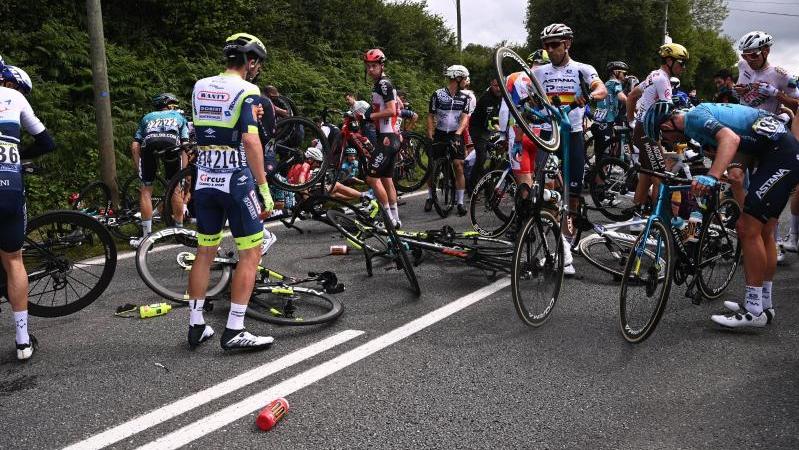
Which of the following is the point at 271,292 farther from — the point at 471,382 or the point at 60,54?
the point at 60,54

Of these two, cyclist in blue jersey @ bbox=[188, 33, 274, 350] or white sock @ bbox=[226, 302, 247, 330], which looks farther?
white sock @ bbox=[226, 302, 247, 330]

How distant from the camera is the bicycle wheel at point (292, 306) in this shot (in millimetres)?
4887

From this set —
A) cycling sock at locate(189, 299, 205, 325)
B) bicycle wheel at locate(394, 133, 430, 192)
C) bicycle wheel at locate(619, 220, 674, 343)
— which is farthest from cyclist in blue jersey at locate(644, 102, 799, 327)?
bicycle wheel at locate(394, 133, 430, 192)

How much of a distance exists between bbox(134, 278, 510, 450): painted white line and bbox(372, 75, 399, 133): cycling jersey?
3379mm

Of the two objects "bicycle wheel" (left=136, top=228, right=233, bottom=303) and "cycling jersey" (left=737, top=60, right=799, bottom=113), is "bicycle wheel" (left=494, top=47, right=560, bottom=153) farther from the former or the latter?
"cycling jersey" (left=737, top=60, right=799, bottom=113)

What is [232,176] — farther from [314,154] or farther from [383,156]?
[314,154]

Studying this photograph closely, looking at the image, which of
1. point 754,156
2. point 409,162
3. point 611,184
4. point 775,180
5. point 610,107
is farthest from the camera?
point 409,162

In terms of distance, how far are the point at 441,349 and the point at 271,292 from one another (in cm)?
166

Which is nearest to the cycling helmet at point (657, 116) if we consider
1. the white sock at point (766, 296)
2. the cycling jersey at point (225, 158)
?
the white sock at point (766, 296)

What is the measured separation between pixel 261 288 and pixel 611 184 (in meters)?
6.21

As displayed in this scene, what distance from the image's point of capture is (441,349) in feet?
14.6

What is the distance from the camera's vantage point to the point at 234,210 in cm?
442

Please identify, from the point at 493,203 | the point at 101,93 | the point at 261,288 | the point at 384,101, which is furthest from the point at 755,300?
→ the point at 101,93

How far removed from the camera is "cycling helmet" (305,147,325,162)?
883 cm
